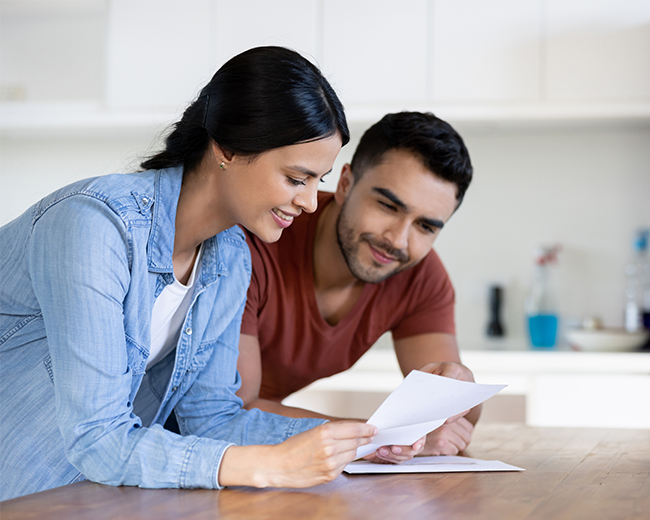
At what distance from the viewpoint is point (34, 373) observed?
35.1 inches

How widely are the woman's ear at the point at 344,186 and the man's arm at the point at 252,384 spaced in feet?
1.29

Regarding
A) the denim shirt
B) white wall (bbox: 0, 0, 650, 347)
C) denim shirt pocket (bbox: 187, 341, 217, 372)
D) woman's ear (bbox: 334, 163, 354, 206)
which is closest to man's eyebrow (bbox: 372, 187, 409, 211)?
woman's ear (bbox: 334, 163, 354, 206)

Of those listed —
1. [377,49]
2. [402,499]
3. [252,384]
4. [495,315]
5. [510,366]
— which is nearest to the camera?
[402,499]

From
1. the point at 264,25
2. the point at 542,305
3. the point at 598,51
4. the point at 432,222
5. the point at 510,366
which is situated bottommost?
the point at 510,366

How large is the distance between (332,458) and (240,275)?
0.42 meters

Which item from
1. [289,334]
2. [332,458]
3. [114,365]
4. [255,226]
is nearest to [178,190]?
[255,226]

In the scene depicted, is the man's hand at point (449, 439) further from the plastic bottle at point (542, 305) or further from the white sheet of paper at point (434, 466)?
the plastic bottle at point (542, 305)

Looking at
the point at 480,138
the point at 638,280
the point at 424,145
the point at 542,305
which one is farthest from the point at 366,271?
the point at 638,280

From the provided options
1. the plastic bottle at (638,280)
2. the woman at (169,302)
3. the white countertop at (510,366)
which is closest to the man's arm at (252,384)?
the woman at (169,302)

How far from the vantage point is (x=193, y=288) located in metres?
1.05

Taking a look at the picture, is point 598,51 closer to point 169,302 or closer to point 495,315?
point 495,315

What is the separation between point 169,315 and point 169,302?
0.08ft

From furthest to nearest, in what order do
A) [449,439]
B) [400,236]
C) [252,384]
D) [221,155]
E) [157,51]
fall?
[157,51] → [400,236] → [252,384] → [449,439] → [221,155]

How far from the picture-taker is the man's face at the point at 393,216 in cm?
140
